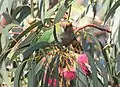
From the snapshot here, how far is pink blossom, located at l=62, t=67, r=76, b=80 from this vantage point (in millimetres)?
1272

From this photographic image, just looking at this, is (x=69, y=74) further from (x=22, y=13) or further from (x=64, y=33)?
(x=22, y=13)

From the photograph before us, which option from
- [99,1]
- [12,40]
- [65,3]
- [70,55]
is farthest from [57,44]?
[99,1]

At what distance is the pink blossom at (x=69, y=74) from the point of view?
127 centimetres

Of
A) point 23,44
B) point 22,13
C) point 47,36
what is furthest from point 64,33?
point 22,13

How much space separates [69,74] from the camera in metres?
1.28

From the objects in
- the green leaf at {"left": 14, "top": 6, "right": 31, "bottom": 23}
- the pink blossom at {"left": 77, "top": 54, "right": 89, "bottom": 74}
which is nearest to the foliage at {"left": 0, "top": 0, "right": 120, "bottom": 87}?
the pink blossom at {"left": 77, "top": 54, "right": 89, "bottom": 74}

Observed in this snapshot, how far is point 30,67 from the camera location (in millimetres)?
1300

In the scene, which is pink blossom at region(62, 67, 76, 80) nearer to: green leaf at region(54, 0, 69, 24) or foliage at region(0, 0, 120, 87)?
foliage at region(0, 0, 120, 87)

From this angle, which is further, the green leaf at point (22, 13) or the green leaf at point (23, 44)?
the green leaf at point (22, 13)

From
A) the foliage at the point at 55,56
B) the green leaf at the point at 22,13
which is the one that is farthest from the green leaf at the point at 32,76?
the green leaf at the point at 22,13

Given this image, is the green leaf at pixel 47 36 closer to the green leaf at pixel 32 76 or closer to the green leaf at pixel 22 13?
the green leaf at pixel 32 76

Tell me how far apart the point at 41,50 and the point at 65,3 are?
0.55 ft

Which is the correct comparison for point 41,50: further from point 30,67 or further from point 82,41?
point 82,41

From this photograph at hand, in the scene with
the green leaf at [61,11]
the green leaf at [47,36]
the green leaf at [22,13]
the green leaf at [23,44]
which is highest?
the green leaf at [61,11]
